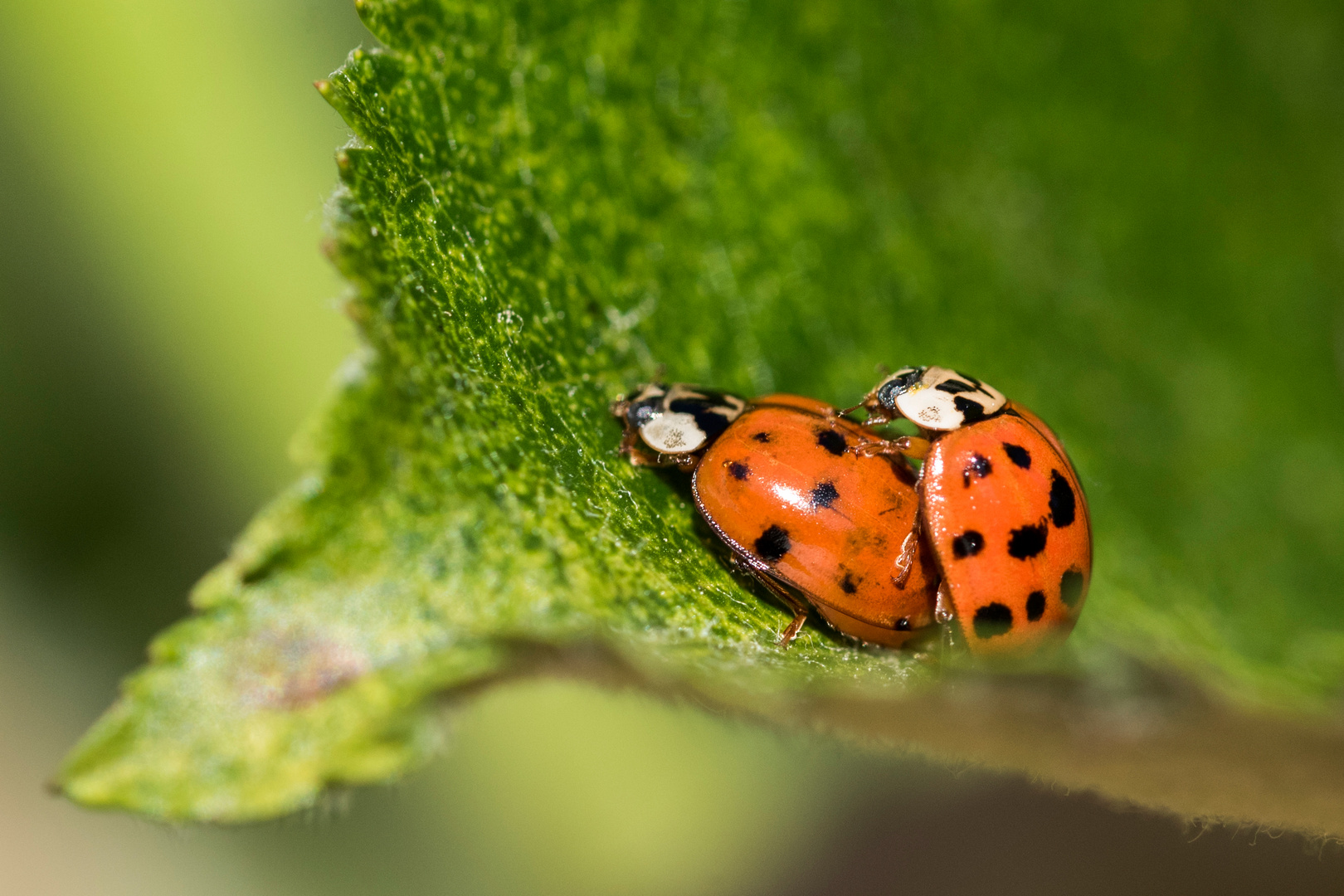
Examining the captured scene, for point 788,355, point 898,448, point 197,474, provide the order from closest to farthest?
point 898,448
point 788,355
point 197,474

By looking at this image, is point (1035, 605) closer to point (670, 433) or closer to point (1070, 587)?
point (1070, 587)

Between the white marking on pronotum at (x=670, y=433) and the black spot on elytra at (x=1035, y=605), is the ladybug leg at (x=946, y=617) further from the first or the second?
the white marking on pronotum at (x=670, y=433)

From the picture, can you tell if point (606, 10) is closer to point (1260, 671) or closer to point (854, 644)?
point (854, 644)

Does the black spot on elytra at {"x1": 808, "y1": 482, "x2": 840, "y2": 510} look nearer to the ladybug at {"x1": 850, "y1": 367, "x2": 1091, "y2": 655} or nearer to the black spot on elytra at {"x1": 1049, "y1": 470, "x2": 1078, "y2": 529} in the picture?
the ladybug at {"x1": 850, "y1": 367, "x2": 1091, "y2": 655}

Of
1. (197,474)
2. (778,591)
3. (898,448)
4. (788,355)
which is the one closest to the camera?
(778,591)

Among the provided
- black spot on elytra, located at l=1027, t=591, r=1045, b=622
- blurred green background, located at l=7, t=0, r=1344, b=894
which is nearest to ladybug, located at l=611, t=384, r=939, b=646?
black spot on elytra, located at l=1027, t=591, r=1045, b=622

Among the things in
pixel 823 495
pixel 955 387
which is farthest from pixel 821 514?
pixel 955 387

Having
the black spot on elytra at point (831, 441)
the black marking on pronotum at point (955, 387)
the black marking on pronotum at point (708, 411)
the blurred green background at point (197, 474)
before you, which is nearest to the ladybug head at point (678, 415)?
the black marking on pronotum at point (708, 411)

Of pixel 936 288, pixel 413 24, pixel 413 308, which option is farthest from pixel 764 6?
pixel 413 308
